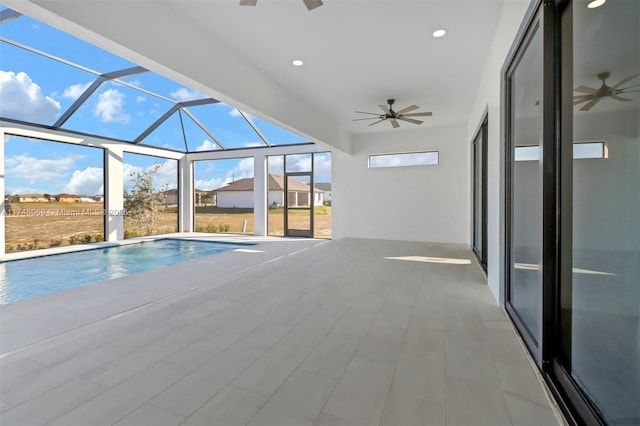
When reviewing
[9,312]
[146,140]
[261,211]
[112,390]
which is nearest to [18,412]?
[112,390]

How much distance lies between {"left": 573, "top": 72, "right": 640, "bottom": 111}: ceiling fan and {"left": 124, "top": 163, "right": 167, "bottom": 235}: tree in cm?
1004

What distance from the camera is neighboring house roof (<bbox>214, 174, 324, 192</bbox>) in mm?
9070

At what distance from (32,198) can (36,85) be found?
2.54 metres

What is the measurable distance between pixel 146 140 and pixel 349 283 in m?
8.14

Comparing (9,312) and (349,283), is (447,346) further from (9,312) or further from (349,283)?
(9,312)

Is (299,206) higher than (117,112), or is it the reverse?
(117,112)

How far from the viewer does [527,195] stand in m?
2.31

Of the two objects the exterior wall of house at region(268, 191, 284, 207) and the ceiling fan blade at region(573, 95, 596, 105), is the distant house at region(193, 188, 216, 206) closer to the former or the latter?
the exterior wall of house at region(268, 191, 284, 207)

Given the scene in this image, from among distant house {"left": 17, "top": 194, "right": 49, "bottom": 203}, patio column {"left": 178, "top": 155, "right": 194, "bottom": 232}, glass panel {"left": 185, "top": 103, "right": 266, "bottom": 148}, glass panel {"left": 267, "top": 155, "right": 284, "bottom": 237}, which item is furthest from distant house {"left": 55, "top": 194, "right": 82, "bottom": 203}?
glass panel {"left": 267, "top": 155, "right": 284, "bottom": 237}

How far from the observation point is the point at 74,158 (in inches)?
303

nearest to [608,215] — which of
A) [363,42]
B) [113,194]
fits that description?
[363,42]

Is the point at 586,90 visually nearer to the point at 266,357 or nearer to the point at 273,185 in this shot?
the point at 266,357

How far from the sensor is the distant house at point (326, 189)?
8731mm

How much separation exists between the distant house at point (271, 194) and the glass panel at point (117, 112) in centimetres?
300
